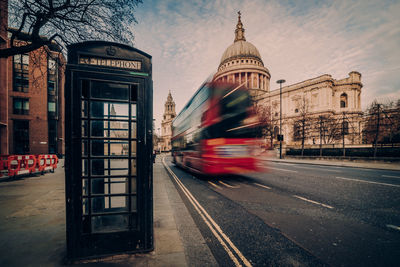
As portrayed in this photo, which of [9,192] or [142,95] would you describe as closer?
[142,95]

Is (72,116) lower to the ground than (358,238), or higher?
higher

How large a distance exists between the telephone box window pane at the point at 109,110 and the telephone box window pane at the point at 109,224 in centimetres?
171

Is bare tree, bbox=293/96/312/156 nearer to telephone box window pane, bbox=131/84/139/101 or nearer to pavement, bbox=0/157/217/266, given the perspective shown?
pavement, bbox=0/157/217/266

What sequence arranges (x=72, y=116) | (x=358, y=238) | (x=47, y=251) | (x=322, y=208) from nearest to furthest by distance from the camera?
(x=72, y=116), (x=47, y=251), (x=358, y=238), (x=322, y=208)

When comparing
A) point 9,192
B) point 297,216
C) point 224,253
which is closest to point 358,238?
point 297,216

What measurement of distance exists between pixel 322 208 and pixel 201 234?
3.44 metres

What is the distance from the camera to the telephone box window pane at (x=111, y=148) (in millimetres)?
2768

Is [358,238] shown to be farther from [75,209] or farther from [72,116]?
[72,116]

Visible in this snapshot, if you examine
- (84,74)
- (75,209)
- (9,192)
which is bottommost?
(9,192)

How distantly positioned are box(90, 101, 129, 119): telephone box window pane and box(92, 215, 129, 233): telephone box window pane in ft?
5.60

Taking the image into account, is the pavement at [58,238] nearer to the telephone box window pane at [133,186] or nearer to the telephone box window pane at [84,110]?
the telephone box window pane at [133,186]

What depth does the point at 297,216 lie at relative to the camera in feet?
13.5

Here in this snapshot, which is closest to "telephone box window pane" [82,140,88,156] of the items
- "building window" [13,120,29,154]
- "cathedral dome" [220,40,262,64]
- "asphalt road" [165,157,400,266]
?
"asphalt road" [165,157,400,266]

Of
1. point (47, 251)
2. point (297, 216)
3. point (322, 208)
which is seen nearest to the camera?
point (47, 251)
